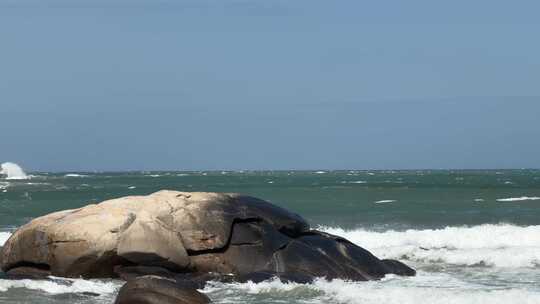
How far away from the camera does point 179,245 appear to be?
57.3ft

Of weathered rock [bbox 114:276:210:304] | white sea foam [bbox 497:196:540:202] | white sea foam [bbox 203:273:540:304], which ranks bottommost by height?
white sea foam [bbox 203:273:540:304]

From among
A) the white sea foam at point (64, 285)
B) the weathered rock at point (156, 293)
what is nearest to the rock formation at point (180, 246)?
the white sea foam at point (64, 285)

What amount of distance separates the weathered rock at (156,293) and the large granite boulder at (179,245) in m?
3.19

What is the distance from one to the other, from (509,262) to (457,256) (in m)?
1.40

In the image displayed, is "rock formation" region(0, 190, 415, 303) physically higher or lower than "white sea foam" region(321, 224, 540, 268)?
higher

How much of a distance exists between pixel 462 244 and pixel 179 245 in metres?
12.0

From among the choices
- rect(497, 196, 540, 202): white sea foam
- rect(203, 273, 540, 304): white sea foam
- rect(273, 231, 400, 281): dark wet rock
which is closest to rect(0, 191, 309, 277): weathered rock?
rect(273, 231, 400, 281): dark wet rock

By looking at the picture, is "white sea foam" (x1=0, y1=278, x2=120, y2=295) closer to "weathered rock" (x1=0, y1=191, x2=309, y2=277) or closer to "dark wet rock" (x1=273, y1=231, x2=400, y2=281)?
"weathered rock" (x1=0, y1=191, x2=309, y2=277)

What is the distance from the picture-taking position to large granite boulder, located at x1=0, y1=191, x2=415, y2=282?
17.3 m

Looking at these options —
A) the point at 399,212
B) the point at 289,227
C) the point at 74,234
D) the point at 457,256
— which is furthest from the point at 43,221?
the point at 399,212

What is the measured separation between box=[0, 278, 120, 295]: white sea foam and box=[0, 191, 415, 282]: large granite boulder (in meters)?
0.69

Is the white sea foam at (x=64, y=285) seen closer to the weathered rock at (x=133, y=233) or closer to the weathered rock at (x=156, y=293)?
the weathered rock at (x=133, y=233)

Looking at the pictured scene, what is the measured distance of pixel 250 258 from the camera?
17.7 m

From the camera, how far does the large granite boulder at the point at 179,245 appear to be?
17281mm
